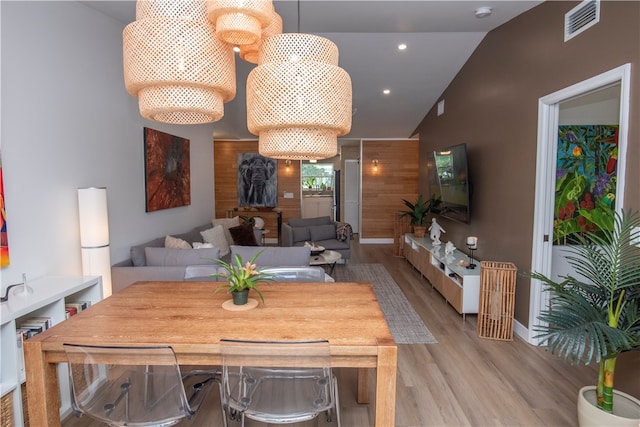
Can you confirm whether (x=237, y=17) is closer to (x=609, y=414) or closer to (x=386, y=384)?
(x=386, y=384)

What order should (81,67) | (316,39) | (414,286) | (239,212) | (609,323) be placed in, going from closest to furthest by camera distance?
(316,39), (609,323), (81,67), (414,286), (239,212)

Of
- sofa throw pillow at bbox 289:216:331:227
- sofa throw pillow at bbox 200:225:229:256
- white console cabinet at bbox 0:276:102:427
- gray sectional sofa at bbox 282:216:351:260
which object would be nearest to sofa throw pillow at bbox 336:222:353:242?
gray sectional sofa at bbox 282:216:351:260

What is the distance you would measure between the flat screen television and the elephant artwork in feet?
13.7

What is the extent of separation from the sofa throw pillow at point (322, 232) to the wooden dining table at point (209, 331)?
4185mm

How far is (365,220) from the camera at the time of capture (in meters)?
8.20

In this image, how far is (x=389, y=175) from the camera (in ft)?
26.5

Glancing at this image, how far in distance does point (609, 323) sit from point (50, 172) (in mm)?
3610

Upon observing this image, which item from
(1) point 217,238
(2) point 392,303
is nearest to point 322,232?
(1) point 217,238

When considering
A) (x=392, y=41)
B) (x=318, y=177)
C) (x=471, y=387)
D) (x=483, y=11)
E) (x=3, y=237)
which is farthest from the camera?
(x=318, y=177)

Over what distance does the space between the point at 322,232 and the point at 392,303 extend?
8.06 feet

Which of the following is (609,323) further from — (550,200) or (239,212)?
(239,212)

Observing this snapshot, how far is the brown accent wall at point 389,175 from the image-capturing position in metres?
8.04

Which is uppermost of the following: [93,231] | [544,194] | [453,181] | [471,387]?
[453,181]

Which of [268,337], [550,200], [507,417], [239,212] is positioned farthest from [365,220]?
[268,337]
